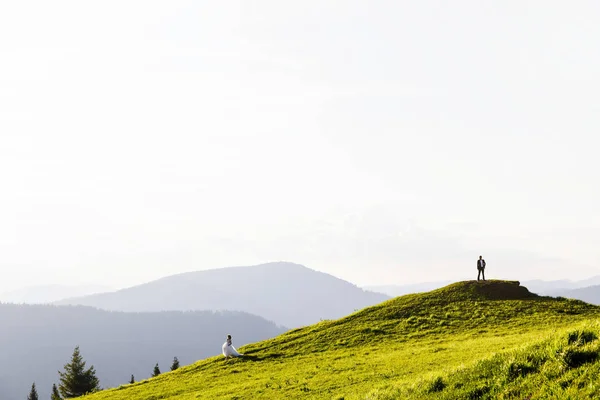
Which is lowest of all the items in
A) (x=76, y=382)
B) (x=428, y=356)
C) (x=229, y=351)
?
(x=76, y=382)

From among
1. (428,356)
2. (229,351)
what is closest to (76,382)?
(229,351)

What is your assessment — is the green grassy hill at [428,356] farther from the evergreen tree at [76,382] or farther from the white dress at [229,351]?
the evergreen tree at [76,382]

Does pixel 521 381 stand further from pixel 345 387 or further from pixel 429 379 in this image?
pixel 345 387

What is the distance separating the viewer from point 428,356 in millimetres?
30812

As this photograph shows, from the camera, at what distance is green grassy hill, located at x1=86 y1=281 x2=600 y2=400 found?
44.3 ft

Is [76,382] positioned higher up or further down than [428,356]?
further down

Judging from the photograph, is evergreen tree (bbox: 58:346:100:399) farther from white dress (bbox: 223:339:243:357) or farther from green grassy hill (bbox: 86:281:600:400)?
white dress (bbox: 223:339:243:357)

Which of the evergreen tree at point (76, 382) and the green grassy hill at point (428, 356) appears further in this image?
the evergreen tree at point (76, 382)

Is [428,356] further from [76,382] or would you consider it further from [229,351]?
[76,382]

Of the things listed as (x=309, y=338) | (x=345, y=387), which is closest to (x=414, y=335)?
(x=309, y=338)

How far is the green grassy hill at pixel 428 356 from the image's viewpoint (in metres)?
13.5

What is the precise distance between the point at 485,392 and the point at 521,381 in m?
1.04

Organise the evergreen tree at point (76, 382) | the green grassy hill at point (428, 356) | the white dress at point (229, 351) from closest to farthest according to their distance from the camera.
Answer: the green grassy hill at point (428, 356) < the white dress at point (229, 351) < the evergreen tree at point (76, 382)

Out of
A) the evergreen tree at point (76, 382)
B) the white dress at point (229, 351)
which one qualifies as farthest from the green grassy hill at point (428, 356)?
the evergreen tree at point (76, 382)
